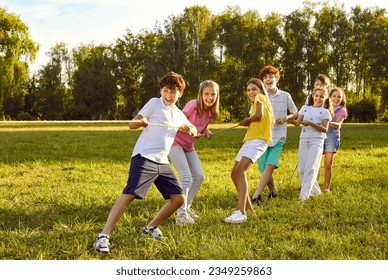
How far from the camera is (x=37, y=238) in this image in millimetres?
4707

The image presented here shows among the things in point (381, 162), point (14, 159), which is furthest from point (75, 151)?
point (381, 162)

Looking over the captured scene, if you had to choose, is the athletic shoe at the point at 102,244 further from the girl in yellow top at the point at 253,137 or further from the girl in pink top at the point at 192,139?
the girl in yellow top at the point at 253,137

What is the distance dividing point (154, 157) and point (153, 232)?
766 mm

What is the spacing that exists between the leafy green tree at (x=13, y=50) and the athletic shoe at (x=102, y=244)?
132ft

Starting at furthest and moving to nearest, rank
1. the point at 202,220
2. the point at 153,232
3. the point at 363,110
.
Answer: the point at 363,110 → the point at 202,220 → the point at 153,232

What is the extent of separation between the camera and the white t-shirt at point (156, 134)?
4.60 meters

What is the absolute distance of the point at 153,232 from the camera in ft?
15.6

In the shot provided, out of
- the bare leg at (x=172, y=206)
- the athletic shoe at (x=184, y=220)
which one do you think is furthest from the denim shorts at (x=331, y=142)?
the bare leg at (x=172, y=206)

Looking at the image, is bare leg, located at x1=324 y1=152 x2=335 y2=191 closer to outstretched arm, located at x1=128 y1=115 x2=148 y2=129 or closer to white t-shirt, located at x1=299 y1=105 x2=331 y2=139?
white t-shirt, located at x1=299 y1=105 x2=331 y2=139

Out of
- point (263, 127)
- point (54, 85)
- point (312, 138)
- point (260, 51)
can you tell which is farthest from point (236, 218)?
point (54, 85)

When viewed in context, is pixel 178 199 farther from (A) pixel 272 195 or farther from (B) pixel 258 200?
(A) pixel 272 195

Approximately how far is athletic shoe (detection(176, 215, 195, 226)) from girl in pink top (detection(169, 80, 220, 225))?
0.15 metres

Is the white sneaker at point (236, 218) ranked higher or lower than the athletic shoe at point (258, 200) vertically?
higher

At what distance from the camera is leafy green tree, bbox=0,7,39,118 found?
41406 millimetres
